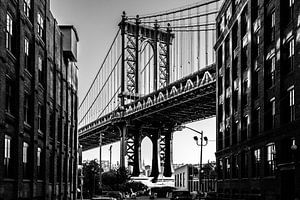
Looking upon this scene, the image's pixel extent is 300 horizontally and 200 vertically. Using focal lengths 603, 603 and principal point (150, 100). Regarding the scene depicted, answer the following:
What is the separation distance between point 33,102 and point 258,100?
1832 cm

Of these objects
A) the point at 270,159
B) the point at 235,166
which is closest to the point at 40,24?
the point at 270,159

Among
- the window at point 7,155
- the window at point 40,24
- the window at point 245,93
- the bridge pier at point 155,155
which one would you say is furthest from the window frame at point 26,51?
the bridge pier at point 155,155

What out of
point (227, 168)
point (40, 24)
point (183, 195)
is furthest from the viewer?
point (183, 195)

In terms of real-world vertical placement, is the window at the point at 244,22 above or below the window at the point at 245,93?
above

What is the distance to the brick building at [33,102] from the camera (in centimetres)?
2791

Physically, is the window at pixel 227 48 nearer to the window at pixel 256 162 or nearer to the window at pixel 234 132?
the window at pixel 234 132

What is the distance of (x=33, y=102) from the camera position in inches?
1331

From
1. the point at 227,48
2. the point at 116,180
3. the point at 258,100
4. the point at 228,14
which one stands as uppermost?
the point at 228,14

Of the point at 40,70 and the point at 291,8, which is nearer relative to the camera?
the point at 291,8

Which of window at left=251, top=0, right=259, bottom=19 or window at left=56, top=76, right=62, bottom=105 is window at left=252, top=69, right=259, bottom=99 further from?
window at left=56, top=76, right=62, bottom=105

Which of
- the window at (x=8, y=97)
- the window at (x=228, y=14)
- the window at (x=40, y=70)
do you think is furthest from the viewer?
the window at (x=228, y=14)

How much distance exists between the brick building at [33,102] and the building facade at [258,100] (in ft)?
45.9

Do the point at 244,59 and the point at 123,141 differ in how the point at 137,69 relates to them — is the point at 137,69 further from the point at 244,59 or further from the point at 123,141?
the point at 244,59

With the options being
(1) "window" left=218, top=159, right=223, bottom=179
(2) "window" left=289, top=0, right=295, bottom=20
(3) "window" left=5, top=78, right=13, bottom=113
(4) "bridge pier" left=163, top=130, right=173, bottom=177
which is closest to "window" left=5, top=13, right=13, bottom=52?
(3) "window" left=5, top=78, right=13, bottom=113
